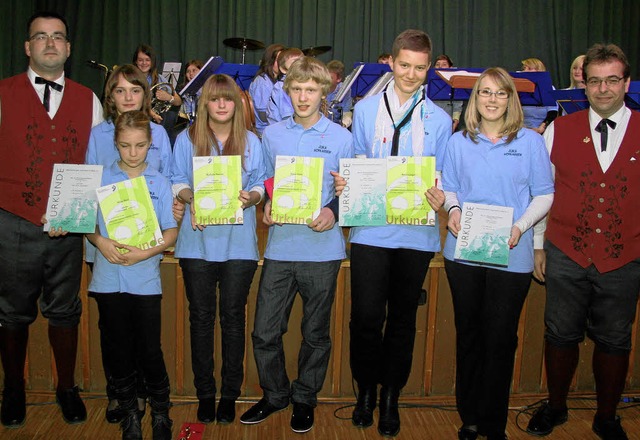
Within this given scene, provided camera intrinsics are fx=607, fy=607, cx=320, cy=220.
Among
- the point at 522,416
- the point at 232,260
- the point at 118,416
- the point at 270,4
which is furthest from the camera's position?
the point at 270,4

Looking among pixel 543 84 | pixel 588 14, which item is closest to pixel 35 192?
pixel 543 84

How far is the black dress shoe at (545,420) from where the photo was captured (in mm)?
2965

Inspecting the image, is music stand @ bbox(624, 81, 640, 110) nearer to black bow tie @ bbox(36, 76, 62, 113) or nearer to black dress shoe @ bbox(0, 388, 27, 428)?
black bow tie @ bbox(36, 76, 62, 113)

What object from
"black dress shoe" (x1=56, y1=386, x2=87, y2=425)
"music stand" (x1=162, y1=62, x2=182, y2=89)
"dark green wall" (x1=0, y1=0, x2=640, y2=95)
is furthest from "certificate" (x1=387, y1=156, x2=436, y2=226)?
"dark green wall" (x1=0, y1=0, x2=640, y2=95)

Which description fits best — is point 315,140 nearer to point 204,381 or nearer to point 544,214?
point 544,214

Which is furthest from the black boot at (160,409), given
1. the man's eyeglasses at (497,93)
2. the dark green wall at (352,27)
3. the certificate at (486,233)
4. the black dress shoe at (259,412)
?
the dark green wall at (352,27)

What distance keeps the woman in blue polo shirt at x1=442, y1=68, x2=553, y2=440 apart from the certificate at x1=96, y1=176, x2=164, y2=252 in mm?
1308

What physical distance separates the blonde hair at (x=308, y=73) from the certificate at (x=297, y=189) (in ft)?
1.09

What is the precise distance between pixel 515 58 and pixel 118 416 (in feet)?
29.0

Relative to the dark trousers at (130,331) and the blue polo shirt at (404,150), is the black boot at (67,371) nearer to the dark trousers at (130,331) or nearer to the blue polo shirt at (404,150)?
the dark trousers at (130,331)

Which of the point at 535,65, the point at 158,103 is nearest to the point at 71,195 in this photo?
the point at 158,103

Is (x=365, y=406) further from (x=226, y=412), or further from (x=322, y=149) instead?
(x=322, y=149)

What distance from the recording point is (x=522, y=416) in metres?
3.17

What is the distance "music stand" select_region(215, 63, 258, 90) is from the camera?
6219 mm
